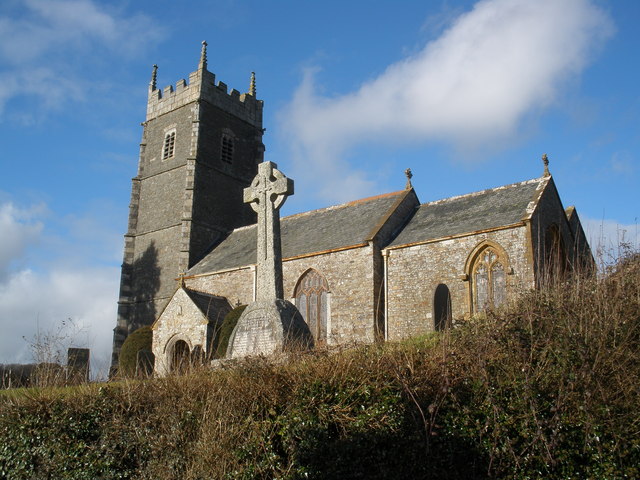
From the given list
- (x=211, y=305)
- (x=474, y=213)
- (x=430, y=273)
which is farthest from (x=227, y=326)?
(x=474, y=213)

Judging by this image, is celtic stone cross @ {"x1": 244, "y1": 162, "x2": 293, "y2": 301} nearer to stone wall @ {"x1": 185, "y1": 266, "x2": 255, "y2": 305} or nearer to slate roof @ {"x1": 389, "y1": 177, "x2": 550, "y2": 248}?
slate roof @ {"x1": 389, "y1": 177, "x2": 550, "y2": 248}

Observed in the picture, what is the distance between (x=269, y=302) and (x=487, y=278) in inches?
405

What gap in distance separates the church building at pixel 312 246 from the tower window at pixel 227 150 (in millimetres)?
122

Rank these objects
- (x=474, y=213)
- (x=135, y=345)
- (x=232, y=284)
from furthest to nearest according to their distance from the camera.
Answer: (x=232, y=284) < (x=135, y=345) < (x=474, y=213)

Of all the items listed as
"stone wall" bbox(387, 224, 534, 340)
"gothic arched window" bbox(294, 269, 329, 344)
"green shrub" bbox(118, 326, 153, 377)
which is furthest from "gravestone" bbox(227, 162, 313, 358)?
"green shrub" bbox(118, 326, 153, 377)

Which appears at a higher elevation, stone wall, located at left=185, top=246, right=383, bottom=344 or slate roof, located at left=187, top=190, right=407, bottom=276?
slate roof, located at left=187, top=190, right=407, bottom=276

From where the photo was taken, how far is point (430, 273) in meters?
20.5

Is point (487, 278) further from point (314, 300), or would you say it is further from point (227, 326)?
point (227, 326)

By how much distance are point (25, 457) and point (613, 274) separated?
8968mm

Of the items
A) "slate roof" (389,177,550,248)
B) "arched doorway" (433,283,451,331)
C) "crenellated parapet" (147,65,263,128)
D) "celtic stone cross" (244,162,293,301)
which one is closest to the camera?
"celtic stone cross" (244,162,293,301)

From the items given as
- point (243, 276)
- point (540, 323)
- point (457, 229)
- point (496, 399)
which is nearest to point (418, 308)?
point (457, 229)

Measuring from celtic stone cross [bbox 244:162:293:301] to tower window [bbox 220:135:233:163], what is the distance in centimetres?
2153

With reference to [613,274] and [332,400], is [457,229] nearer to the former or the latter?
[613,274]

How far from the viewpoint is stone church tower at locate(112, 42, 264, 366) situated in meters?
30.7
